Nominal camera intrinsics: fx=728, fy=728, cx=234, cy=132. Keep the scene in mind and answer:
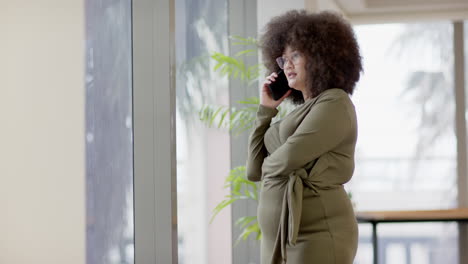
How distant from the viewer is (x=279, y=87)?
9.62 feet

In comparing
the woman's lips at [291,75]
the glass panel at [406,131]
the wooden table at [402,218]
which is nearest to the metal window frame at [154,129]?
the woman's lips at [291,75]

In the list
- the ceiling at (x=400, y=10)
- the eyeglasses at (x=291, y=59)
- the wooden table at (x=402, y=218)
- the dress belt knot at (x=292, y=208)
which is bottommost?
the wooden table at (x=402, y=218)

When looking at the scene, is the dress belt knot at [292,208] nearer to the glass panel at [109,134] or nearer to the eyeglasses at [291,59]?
the eyeglasses at [291,59]

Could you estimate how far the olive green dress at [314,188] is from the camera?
8.46ft

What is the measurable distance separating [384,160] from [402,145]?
0.69ft

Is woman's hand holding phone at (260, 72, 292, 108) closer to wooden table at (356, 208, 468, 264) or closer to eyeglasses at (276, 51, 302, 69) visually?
eyeglasses at (276, 51, 302, 69)

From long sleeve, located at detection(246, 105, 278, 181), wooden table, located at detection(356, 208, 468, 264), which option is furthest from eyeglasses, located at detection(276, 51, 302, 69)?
wooden table, located at detection(356, 208, 468, 264)

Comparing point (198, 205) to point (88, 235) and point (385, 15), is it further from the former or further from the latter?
point (385, 15)

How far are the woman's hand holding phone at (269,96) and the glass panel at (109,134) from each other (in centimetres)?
75

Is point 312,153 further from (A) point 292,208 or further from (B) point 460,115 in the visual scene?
(B) point 460,115
